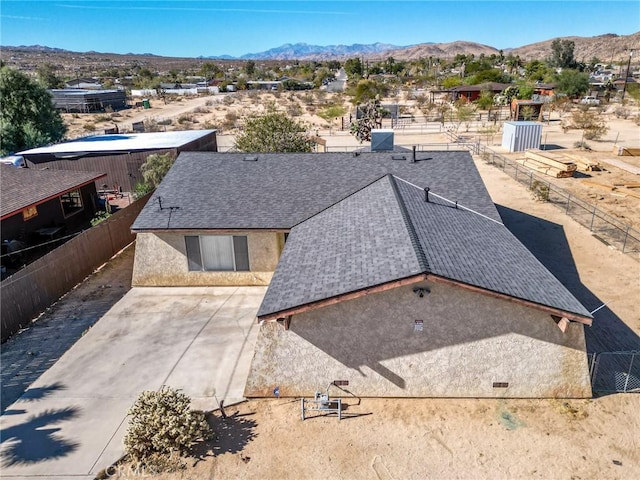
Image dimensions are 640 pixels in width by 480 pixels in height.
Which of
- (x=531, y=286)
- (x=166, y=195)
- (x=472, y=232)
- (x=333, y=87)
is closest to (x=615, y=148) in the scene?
(x=472, y=232)

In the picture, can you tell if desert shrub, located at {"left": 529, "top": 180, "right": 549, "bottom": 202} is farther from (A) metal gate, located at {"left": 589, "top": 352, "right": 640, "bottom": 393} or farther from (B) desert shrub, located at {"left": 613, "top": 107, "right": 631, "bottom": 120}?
(B) desert shrub, located at {"left": 613, "top": 107, "right": 631, "bottom": 120}

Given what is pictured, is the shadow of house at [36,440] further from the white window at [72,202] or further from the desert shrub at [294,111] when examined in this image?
the desert shrub at [294,111]

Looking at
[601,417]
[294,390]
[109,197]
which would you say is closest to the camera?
[601,417]

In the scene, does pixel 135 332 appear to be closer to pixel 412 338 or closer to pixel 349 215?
pixel 349 215

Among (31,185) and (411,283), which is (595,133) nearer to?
(411,283)

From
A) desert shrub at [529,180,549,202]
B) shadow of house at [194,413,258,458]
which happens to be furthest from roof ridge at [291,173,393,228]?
desert shrub at [529,180,549,202]
